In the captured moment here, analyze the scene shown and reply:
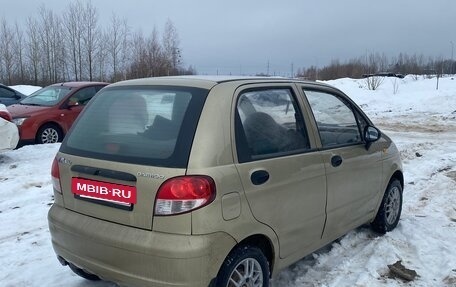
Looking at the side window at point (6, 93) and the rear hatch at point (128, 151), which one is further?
the side window at point (6, 93)

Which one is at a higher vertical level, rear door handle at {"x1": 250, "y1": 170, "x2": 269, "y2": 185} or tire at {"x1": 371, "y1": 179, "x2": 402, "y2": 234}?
rear door handle at {"x1": 250, "y1": 170, "x2": 269, "y2": 185}

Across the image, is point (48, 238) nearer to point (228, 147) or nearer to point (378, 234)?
point (228, 147)

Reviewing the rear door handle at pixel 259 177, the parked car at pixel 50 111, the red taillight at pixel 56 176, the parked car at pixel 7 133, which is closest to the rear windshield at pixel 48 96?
the parked car at pixel 50 111

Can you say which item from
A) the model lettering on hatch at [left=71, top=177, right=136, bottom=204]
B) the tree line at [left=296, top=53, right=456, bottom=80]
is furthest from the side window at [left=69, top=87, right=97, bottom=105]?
the tree line at [left=296, top=53, right=456, bottom=80]

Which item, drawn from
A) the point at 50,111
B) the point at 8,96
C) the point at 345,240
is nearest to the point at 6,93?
the point at 8,96

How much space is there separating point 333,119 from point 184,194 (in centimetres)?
205

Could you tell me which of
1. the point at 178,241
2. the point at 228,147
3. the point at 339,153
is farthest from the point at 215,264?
the point at 339,153

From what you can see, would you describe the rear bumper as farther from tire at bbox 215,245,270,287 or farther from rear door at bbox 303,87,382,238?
rear door at bbox 303,87,382,238

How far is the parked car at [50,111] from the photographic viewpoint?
33.6ft

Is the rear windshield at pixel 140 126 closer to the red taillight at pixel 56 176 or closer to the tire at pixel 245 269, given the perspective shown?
the red taillight at pixel 56 176

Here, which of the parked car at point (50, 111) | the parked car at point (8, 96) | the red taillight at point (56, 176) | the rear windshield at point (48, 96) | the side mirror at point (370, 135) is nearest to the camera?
Result: the red taillight at point (56, 176)

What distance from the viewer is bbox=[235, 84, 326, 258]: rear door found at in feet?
10.5

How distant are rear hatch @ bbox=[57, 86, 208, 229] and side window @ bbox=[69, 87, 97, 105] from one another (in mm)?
7823

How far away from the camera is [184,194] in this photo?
2844 mm
